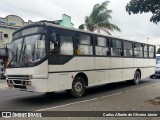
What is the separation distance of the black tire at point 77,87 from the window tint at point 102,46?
1964 mm

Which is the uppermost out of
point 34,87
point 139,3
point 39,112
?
point 139,3

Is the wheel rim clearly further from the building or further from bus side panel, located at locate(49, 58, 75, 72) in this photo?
the building

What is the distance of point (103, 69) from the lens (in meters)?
13.9

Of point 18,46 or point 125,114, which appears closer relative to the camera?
point 125,114

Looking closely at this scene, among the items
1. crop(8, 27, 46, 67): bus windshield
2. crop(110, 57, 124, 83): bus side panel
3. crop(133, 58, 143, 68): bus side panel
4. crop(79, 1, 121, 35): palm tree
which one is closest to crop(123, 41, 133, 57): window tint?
crop(133, 58, 143, 68): bus side panel

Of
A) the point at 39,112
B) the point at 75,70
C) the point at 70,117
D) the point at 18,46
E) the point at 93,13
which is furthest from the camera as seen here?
the point at 93,13

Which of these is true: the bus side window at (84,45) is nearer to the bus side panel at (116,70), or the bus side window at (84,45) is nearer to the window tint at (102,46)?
the window tint at (102,46)

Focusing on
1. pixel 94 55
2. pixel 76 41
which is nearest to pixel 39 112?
pixel 76 41

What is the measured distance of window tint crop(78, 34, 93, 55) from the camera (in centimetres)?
1232

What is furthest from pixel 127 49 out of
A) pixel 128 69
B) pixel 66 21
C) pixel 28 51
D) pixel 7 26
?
pixel 7 26

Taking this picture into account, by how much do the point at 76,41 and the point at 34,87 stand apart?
3204mm

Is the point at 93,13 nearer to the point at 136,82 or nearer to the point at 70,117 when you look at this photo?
the point at 136,82

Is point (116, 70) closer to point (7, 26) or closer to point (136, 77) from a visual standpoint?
point (136, 77)

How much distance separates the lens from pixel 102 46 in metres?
14.0
